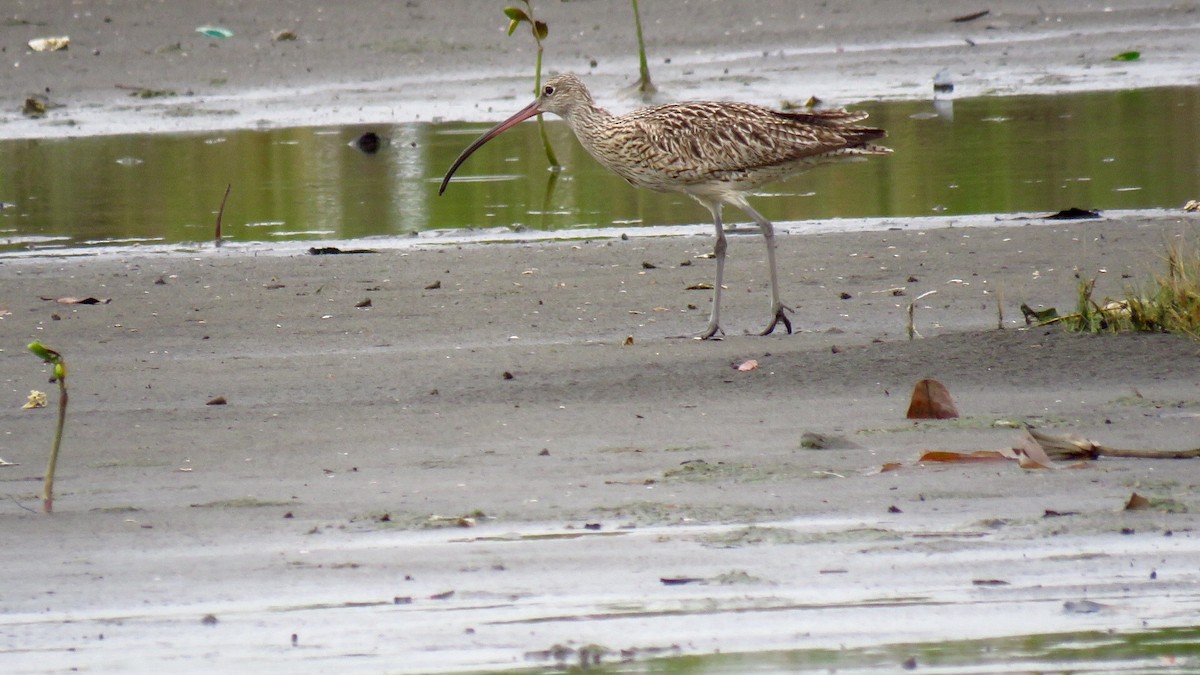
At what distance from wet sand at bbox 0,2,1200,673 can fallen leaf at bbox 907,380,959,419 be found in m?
0.08

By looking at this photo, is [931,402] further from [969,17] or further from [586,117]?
[969,17]

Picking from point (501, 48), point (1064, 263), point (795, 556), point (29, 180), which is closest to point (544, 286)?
point (1064, 263)

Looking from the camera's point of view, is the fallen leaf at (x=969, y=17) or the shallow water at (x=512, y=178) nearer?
the shallow water at (x=512, y=178)

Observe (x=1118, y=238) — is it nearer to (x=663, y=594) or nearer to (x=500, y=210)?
(x=500, y=210)

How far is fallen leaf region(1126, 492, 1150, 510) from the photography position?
5418 millimetres

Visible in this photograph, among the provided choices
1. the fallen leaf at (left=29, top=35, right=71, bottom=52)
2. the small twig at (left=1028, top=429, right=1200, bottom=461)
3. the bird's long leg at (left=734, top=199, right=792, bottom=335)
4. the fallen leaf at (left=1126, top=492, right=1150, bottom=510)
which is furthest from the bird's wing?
the fallen leaf at (left=29, top=35, right=71, bottom=52)

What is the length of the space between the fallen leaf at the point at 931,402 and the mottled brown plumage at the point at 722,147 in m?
2.45

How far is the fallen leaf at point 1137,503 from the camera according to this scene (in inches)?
213

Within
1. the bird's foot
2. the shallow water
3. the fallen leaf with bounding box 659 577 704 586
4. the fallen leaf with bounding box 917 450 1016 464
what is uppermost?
the shallow water

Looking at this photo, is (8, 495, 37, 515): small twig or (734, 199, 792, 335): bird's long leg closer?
(8, 495, 37, 515): small twig

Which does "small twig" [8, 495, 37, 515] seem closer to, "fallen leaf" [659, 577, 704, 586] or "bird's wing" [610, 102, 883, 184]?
"fallen leaf" [659, 577, 704, 586]

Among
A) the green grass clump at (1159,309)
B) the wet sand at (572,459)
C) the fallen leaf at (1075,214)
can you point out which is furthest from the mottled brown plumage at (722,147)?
the fallen leaf at (1075,214)

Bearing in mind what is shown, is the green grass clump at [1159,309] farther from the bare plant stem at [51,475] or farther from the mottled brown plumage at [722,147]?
the bare plant stem at [51,475]

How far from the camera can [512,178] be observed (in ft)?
51.1
